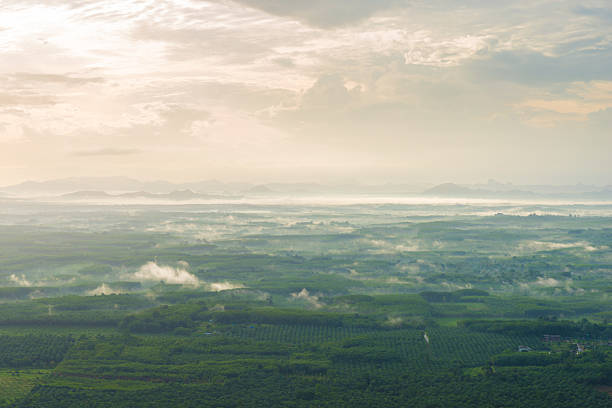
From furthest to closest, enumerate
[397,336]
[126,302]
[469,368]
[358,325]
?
[126,302] → [358,325] → [397,336] → [469,368]

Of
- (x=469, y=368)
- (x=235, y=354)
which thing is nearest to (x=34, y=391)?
(x=235, y=354)

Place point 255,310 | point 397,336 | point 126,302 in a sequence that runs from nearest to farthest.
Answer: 1. point 397,336
2. point 255,310
3. point 126,302

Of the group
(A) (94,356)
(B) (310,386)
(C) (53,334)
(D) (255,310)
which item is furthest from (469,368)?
(C) (53,334)

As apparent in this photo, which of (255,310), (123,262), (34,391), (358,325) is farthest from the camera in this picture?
(123,262)

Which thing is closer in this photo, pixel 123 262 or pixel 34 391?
pixel 34 391

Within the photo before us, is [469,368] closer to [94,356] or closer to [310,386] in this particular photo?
[310,386]

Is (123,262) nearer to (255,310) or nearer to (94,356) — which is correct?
(255,310)

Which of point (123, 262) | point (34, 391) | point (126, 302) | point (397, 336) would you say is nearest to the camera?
point (34, 391)

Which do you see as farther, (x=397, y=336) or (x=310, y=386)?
(x=397, y=336)
